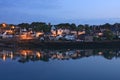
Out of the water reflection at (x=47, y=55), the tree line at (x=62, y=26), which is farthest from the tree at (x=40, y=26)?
the water reflection at (x=47, y=55)

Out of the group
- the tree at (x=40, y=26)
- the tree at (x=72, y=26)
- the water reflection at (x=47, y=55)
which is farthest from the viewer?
the tree at (x=72, y=26)

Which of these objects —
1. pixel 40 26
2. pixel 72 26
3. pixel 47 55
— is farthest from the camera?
pixel 72 26

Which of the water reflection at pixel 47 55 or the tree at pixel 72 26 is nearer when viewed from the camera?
the water reflection at pixel 47 55

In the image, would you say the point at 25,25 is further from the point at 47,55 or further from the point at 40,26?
the point at 47,55

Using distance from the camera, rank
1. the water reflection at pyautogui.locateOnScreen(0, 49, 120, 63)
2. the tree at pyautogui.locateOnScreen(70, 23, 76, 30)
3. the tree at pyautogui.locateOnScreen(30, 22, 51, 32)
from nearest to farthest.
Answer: the water reflection at pyautogui.locateOnScreen(0, 49, 120, 63) < the tree at pyautogui.locateOnScreen(30, 22, 51, 32) < the tree at pyautogui.locateOnScreen(70, 23, 76, 30)

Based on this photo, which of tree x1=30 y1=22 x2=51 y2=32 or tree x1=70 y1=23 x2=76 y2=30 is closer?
tree x1=30 y1=22 x2=51 y2=32

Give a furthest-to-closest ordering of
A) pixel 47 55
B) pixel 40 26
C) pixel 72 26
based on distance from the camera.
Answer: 1. pixel 72 26
2. pixel 40 26
3. pixel 47 55

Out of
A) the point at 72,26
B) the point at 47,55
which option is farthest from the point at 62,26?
the point at 47,55

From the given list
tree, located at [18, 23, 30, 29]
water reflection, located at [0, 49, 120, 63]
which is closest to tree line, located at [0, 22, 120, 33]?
tree, located at [18, 23, 30, 29]

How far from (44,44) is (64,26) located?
23.8 metres

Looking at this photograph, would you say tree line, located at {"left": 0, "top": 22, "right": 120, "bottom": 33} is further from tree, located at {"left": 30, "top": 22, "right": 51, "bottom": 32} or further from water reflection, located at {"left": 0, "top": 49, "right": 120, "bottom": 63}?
water reflection, located at {"left": 0, "top": 49, "right": 120, "bottom": 63}

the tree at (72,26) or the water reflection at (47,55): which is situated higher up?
the tree at (72,26)

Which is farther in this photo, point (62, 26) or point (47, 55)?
point (62, 26)

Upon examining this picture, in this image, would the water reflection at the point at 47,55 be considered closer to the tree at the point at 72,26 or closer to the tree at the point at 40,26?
the tree at the point at 40,26
